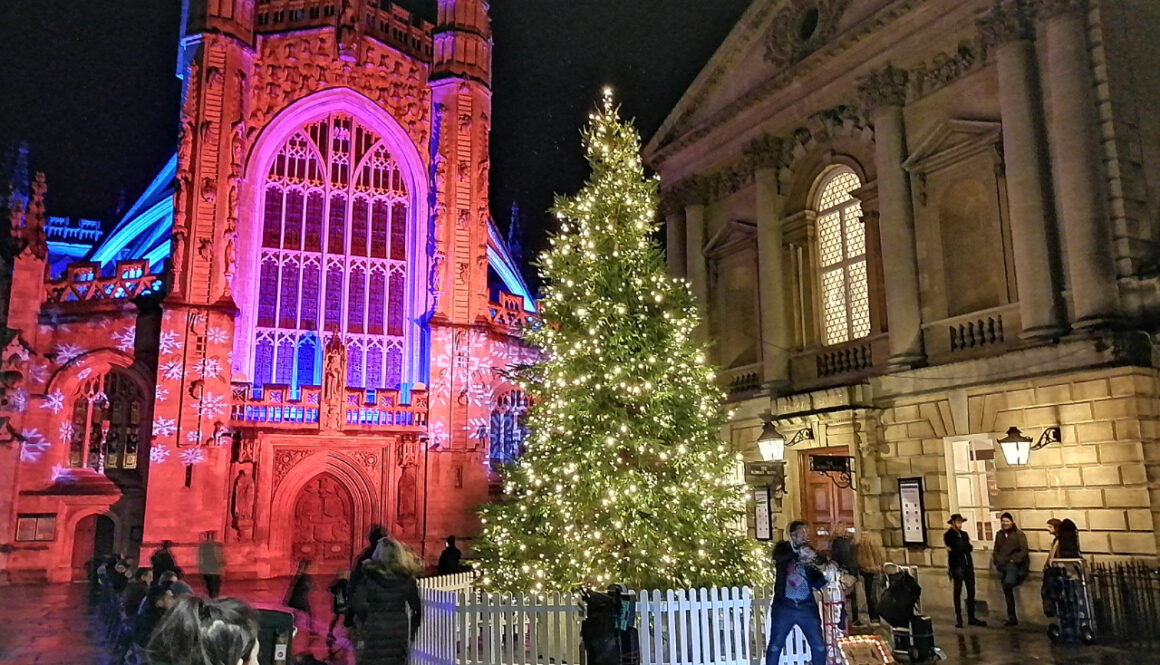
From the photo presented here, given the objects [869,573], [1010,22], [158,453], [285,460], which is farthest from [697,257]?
[158,453]

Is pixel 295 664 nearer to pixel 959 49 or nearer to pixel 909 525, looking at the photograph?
pixel 909 525

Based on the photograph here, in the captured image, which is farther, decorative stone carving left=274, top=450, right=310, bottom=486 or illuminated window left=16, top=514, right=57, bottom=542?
decorative stone carving left=274, top=450, right=310, bottom=486

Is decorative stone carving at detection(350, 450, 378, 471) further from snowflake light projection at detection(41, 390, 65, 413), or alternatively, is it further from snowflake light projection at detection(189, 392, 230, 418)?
snowflake light projection at detection(41, 390, 65, 413)

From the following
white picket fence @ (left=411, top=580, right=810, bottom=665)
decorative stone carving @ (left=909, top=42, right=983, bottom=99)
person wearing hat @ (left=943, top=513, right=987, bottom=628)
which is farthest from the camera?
decorative stone carving @ (left=909, top=42, right=983, bottom=99)

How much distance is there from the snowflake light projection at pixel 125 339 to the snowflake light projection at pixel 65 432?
8.80 ft

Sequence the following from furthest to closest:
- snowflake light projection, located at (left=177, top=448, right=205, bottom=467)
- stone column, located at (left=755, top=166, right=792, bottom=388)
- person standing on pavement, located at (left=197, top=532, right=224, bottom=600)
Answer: snowflake light projection, located at (left=177, top=448, right=205, bottom=467), stone column, located at (left=755, top=166, right=792, bottom=388), person standing on pavement, located at (left=197, top=532, right=224, bottom=600)

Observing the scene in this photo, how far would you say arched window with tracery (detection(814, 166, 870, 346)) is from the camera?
712 inches

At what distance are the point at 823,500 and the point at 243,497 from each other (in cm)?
1649

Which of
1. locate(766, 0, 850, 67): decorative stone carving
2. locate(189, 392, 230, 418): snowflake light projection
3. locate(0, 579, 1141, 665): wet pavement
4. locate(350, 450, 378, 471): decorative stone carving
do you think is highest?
locate(766, 0, 850, 67): decorative stone carving

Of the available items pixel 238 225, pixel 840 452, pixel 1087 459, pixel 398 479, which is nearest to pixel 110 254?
pixel 238 225

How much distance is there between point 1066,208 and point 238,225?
906 inches

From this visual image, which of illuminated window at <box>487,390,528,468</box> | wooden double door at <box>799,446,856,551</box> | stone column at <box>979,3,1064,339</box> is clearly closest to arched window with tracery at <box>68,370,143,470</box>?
illuminated window at <box>487,390,528,468</box>

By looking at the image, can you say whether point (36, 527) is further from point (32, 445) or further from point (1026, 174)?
point (1026, 174)

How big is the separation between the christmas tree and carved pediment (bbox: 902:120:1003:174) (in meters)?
7.47
